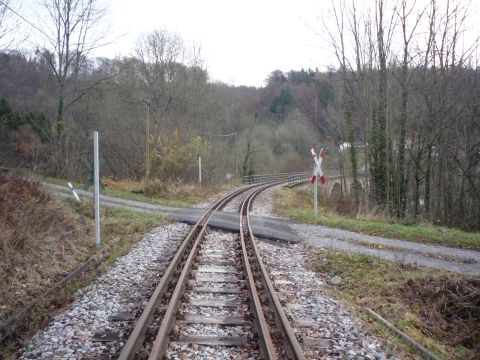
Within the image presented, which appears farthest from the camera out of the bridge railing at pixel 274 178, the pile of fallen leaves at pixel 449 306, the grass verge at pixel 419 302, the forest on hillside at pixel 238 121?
the bridge railing at pixel 274 178

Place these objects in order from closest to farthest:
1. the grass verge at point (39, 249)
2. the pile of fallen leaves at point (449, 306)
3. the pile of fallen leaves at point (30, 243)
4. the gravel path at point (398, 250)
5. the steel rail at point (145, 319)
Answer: the steel rail at point (145, 319)
the pile of fallen leaves at point (449, 306)
the grass verge at point (39, 249)
the pile of fallen leaves at point (30, 243)
the gravel path at point (398, 250)

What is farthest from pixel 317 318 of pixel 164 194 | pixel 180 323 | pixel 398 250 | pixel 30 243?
pixel 164 194

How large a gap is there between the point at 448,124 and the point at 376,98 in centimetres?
365

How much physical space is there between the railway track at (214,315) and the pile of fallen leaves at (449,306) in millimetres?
2223

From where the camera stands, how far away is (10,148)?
31750 mm

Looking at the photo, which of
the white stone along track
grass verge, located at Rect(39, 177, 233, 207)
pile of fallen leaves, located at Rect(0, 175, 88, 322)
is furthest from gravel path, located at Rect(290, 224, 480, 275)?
grass verge, located at Rect(39, 177, 233, 207)

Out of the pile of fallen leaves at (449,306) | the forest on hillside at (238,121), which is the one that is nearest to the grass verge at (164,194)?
the forest on hillside at (238,121)

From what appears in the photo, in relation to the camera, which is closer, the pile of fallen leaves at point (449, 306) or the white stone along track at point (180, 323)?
the white stone along track at point (180, 323)

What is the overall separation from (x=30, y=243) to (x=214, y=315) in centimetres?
427

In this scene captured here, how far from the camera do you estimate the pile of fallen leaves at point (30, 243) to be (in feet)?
19.7

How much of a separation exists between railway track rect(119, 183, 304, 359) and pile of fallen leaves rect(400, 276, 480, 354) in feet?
7.29

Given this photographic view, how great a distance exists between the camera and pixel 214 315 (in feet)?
16.6

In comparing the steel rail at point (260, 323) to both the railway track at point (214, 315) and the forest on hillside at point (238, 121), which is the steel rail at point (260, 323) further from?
the forest on hillside at point (238, 121)

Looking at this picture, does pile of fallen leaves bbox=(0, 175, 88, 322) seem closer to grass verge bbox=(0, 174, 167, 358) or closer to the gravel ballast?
grass verge bbox=(0, 174, 167, 358)
